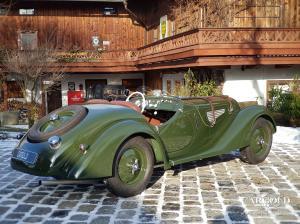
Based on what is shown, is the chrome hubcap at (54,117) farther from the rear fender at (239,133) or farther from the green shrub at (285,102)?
the green shrub at (285,102)

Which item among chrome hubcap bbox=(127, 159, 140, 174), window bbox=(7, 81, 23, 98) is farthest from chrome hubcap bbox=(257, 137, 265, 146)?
window bbox=(7, 81, 23, 98)

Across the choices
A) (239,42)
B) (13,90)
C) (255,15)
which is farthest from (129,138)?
(13,90)

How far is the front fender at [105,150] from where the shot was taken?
451cm

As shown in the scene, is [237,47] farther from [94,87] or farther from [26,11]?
[26,11]

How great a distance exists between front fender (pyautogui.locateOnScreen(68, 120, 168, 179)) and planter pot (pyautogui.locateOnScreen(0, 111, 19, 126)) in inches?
532

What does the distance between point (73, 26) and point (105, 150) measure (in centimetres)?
1916

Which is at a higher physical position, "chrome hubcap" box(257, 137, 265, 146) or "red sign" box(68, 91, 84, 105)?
"red sign" box(68, 91, 84, 105)

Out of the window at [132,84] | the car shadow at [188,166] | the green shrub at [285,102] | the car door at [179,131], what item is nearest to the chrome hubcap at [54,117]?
the car door at [179,131]

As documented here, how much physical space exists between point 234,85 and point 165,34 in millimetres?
6975

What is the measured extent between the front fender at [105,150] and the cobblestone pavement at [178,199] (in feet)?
1.58

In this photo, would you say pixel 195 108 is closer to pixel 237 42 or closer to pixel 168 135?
pixel 168 135

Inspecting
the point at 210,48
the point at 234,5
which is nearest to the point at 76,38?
the point at 234,5

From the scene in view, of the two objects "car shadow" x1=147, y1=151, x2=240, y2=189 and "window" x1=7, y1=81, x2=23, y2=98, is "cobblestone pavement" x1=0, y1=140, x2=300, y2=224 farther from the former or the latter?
"window" x1=7, y1=81, x2=23, y2=98

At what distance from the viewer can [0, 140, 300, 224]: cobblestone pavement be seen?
437cm
